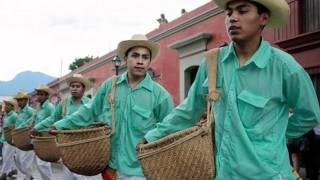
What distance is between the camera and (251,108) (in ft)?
9.80

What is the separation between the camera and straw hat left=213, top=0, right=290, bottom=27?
3134 millimetres

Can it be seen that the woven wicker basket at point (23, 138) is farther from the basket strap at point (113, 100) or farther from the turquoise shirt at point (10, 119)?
the basket strap at point (113, 100)

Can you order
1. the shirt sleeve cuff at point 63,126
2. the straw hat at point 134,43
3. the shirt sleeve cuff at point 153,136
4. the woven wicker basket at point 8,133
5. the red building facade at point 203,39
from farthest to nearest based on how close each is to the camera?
the woven wicker basket at point 8,133 < the red building facade at point 203,39 < the shirt sleeve cuff at point 63,126 < the straw hat at point 134,43 < the shirt sleeve cuff at point 153,136

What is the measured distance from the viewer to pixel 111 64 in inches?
942

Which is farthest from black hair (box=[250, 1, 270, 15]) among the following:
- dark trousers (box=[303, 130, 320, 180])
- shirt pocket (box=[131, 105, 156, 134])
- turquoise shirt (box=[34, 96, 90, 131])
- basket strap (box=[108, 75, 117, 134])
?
dark trousers (box=[303, 130, 320, 180])

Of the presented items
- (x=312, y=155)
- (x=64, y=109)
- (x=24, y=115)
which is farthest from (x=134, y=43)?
(x=24, y=115)

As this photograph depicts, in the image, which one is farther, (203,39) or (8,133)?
(203,39)

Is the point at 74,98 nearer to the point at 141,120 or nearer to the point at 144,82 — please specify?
the point at 144,82

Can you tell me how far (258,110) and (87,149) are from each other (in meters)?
2.15

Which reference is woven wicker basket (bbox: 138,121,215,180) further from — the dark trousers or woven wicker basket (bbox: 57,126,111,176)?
the dark trousers

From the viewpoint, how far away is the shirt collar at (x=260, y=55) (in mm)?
3043

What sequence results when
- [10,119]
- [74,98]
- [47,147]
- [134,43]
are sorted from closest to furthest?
1. [134,43]
2. [47,147]
3. [74,98]
4. [10,119]

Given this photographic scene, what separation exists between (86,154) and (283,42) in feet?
24.4

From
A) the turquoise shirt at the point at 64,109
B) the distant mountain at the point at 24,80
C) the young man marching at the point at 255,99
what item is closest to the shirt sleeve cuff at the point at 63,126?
the turquoise shirt at the point at 64,109
